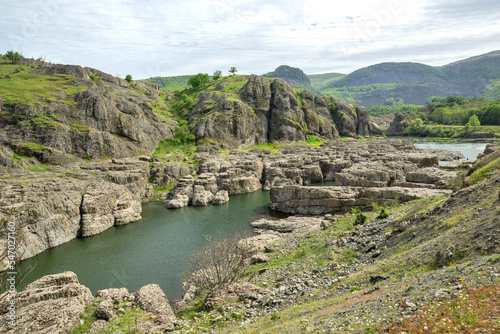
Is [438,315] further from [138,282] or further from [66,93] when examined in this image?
[66,93]

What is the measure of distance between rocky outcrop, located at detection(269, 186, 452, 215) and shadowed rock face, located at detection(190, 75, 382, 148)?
6783 cm

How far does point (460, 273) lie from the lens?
14680 mm

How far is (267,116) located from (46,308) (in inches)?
5627

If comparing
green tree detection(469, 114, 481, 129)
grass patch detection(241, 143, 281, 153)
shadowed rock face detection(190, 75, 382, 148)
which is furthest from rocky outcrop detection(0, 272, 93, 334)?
green tree detection(469, 114, 481, 129)

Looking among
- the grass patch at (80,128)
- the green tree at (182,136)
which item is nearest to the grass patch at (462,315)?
the grass patch at (80,128)

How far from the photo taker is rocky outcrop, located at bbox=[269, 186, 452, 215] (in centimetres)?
5353

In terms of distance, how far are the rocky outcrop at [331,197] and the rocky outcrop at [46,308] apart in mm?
45410

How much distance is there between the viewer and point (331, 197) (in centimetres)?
6012

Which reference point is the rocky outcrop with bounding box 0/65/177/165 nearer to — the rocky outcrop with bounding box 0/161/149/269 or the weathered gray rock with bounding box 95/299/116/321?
the rocky outcrop with bounding box 0/161/149/269

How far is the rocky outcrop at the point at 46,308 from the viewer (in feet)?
73.8

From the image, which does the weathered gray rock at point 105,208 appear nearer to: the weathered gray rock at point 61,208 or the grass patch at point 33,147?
the weathered gray rock at point 61,208

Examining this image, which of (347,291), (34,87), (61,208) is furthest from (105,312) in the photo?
(34,87)

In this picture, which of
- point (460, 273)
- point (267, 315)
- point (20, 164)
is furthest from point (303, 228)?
point (20, 164)

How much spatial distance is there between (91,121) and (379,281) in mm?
113840
